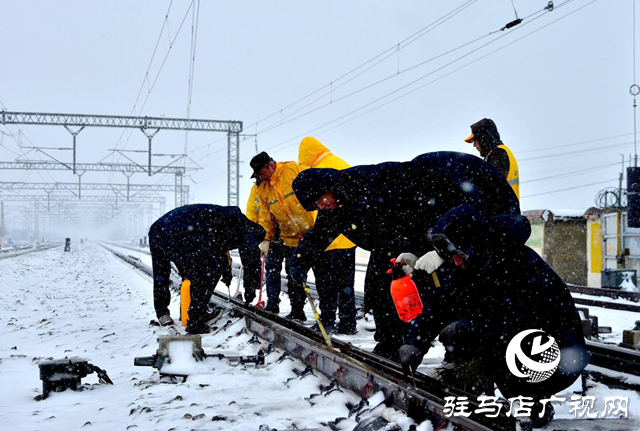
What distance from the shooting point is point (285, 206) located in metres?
6.09

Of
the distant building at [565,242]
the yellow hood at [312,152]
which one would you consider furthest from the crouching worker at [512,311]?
the distant building at [565,242]

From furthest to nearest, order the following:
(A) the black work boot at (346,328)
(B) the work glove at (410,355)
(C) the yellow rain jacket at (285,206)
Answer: (C) the yellow rain jacket at (285,206) < (A) the black work boot at (346,328) < (B) the work glove at (410,355)

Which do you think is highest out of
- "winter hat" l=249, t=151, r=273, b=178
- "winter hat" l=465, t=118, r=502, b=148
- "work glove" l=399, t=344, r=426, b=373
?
"winter hat" l=465, t=118, r=502, b=148

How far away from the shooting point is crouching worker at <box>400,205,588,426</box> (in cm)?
252

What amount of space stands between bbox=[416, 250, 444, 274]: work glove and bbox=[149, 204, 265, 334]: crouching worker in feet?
9.84

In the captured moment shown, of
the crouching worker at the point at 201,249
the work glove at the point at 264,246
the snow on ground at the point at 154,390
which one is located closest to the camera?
the snow on ground at the point at 154,390

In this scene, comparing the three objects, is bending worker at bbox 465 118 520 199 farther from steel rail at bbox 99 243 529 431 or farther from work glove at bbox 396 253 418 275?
steel rail at bbox 99 243 529 431

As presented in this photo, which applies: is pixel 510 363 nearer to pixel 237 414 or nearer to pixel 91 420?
pixel 237 414

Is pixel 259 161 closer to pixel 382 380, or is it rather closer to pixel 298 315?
pixel 298 315

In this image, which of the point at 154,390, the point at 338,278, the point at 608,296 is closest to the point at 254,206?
the point at 338,278

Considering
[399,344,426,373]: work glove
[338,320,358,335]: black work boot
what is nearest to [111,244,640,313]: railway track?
[338,320,358,335]: black work boot

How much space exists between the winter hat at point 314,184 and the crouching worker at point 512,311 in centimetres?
127

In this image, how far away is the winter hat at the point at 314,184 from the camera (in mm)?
3828

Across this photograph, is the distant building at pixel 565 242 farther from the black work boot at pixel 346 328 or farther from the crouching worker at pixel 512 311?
the crouching worker at pixel 512 311
